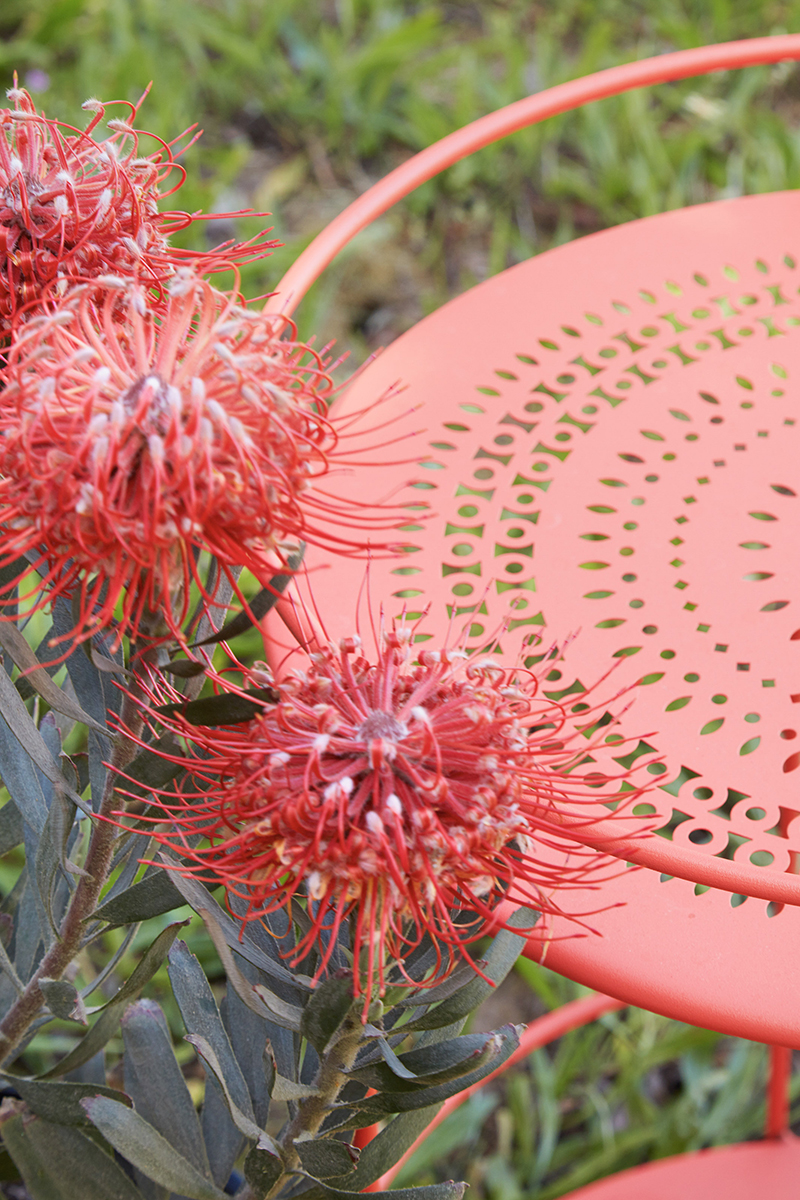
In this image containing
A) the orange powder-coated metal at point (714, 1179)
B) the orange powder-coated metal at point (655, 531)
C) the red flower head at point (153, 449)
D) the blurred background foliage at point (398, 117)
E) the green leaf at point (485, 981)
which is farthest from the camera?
the blurred background foliage at point (398, 117)

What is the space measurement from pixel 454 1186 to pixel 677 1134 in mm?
807

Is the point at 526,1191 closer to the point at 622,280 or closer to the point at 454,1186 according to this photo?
the point at 454,1186

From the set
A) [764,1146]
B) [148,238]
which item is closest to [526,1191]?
[764,1146]

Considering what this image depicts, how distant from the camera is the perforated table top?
21.1 inches

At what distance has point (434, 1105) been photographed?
46 centimetres

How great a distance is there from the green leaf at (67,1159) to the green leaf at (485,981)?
0.19 m

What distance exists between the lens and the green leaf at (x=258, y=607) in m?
0.35

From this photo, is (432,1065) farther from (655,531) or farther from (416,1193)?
(655,531)

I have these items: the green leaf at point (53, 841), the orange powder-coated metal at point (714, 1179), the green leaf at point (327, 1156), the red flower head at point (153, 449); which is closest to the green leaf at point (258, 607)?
the red flower head at point (153, 449)

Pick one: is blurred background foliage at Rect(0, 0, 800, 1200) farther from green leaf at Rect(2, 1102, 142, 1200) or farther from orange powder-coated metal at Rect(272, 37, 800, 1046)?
green leaf at Rect(2, 1102, 142, 1200)

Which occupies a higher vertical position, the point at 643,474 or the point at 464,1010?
the point at 643,474

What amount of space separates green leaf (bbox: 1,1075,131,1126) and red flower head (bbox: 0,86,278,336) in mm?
327

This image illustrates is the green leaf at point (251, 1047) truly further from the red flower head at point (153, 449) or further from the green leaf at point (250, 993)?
the red flower head at point (153, 449)

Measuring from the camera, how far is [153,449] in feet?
1.02
